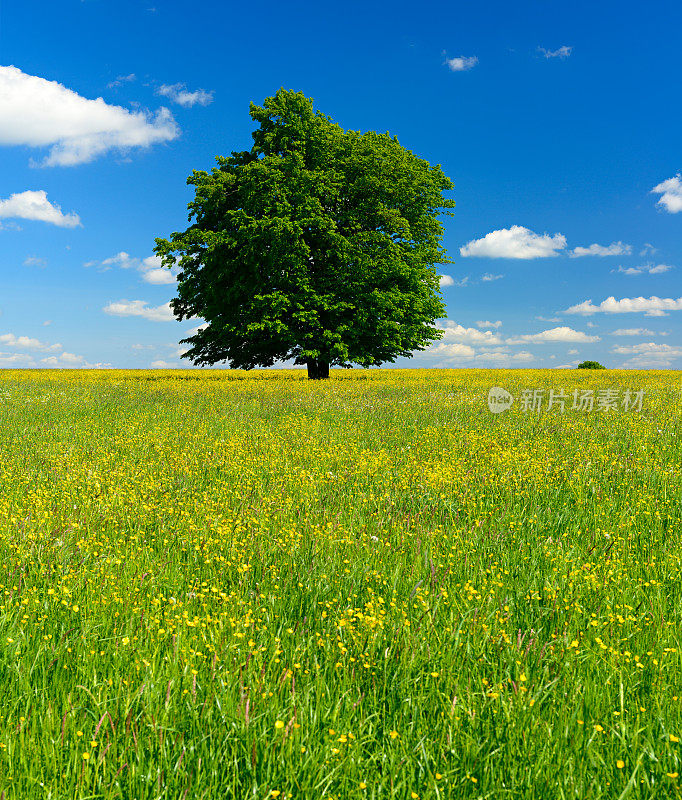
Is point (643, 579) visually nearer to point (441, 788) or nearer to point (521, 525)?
point (521, 525)

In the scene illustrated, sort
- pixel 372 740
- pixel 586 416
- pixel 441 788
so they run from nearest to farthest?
1. pixel 441 788
2. pixel 372 740
3. pixel 586 416

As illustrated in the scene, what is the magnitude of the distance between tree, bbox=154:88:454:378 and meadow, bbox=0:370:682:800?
20178mm

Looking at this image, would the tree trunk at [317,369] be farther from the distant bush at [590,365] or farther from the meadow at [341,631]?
the distant bush at [590,365]

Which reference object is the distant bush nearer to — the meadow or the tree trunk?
the tree trunk

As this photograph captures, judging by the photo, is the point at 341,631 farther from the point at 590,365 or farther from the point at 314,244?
the point at 590,365

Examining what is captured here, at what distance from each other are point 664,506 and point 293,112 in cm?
3007

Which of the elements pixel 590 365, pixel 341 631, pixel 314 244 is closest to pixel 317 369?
pixel 314 244

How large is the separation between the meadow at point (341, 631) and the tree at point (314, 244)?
20178 millimetres

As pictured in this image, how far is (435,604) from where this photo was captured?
137 inches

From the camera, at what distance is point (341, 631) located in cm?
334

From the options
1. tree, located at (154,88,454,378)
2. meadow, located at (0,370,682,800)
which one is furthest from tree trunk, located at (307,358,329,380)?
meadow, located at (0,370,682,800)

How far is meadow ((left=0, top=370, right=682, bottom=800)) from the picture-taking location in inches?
89.7

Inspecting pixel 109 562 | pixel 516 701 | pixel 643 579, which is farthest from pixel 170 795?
pixel 643 579

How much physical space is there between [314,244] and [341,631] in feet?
91.1
